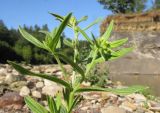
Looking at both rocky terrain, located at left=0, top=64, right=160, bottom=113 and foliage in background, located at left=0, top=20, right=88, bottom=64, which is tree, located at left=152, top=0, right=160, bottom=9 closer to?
foliage in background, located at left=0, top=20, right=88, bottom=64

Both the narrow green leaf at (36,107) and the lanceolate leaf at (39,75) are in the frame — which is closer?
the lanceolate leaf at (39,75)

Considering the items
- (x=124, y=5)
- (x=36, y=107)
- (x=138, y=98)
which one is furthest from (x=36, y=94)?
(x=124, y=5)

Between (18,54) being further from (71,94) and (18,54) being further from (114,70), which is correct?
(71,94)

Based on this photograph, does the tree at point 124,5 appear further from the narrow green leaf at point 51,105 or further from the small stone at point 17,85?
the narrow green leaf at point 51,105

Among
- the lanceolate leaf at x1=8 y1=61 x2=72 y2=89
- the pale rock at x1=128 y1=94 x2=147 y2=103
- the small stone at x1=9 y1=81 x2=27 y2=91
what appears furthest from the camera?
the pale rock at x1=128 y1=94 x2=147 y2=103

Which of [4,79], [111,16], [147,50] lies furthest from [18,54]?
[4,79]

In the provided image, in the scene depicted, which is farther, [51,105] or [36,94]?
[36,94]

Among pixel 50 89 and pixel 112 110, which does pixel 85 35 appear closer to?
pixel 112 110

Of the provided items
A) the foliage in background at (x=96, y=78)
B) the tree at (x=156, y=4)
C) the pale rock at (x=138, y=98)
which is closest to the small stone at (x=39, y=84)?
the foliage in background at (x=96, y=78)


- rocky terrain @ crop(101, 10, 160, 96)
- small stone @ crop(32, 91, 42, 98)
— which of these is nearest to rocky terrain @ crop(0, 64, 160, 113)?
small stone @ crop(32, 91, 42, 98)

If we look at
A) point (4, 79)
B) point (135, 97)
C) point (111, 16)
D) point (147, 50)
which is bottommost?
point (135, 97)

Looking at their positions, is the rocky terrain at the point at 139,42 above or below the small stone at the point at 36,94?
above
